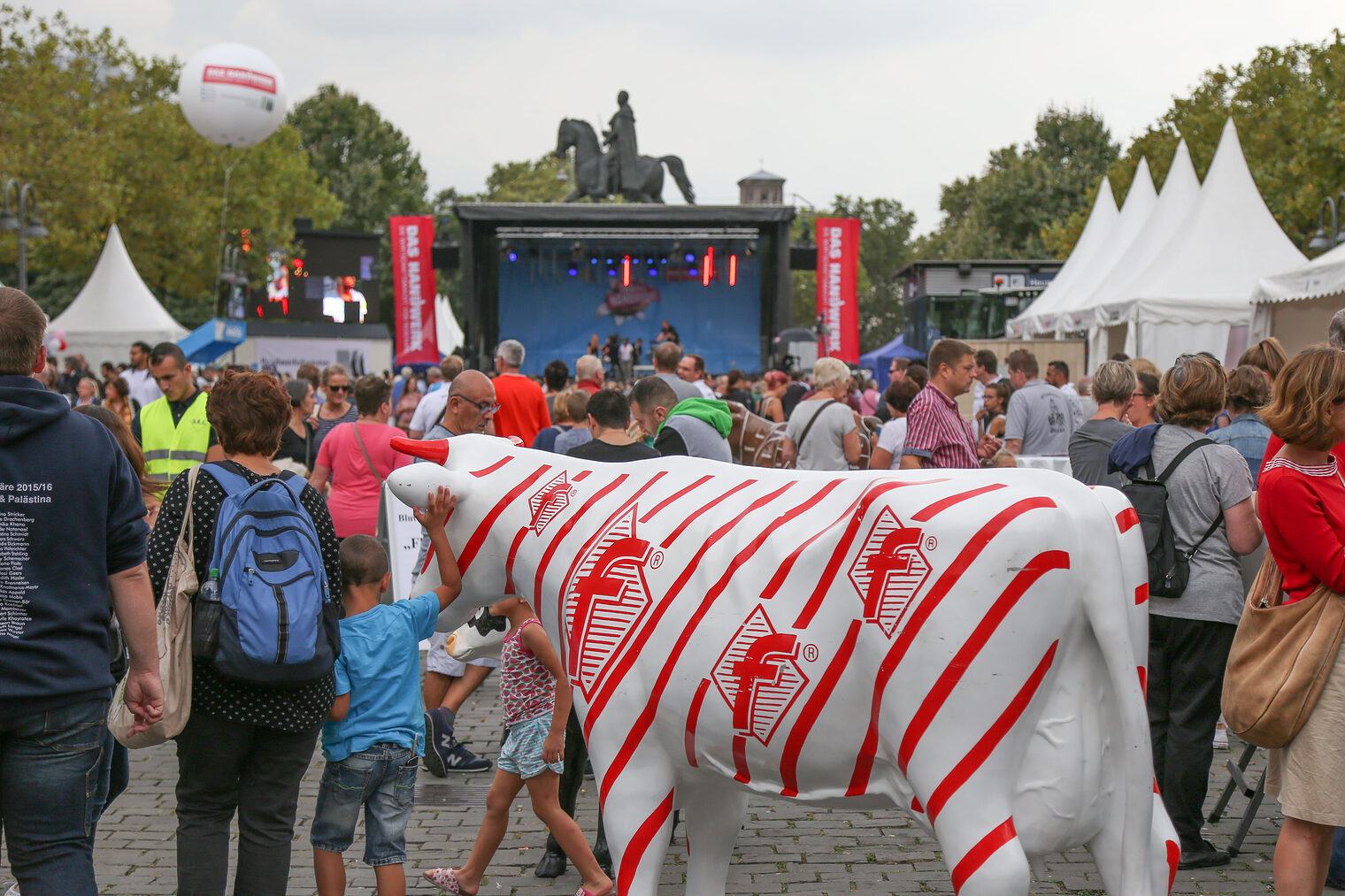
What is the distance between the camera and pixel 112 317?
26328 millimetres

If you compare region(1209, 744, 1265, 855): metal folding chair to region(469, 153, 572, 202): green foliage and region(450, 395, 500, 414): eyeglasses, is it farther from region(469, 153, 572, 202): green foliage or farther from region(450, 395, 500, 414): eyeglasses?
region(469, 153, 572, 202): green foliage

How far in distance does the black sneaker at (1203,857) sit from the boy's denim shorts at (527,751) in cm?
246

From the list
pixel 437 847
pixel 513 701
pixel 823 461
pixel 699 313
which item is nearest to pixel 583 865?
pixel 513 701

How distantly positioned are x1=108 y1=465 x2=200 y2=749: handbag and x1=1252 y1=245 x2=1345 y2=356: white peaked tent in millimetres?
9877

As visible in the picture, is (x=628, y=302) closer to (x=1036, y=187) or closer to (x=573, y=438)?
(x=573, y=438)

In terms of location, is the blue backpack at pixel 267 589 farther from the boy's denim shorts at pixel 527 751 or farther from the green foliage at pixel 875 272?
the green foliage at pixel 875 272

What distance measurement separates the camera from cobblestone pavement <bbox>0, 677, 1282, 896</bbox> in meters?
4.43

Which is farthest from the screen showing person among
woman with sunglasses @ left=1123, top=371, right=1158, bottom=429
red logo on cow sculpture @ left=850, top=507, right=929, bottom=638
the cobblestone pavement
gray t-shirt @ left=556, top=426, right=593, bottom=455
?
red logo on cow sculpture @ left=850, top=507, right=929, bottom=638

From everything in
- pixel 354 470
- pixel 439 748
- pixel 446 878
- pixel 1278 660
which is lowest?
pixel 439 748

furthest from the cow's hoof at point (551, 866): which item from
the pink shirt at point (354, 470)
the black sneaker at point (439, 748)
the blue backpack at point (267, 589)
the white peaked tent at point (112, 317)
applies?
the white peaked tent at point (112, 317)

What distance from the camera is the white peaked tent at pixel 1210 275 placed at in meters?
13.7

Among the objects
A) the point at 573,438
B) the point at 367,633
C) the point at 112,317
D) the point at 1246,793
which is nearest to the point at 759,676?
the point at 367,633

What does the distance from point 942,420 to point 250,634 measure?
3.59 m

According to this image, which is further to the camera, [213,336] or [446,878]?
[213,336]
